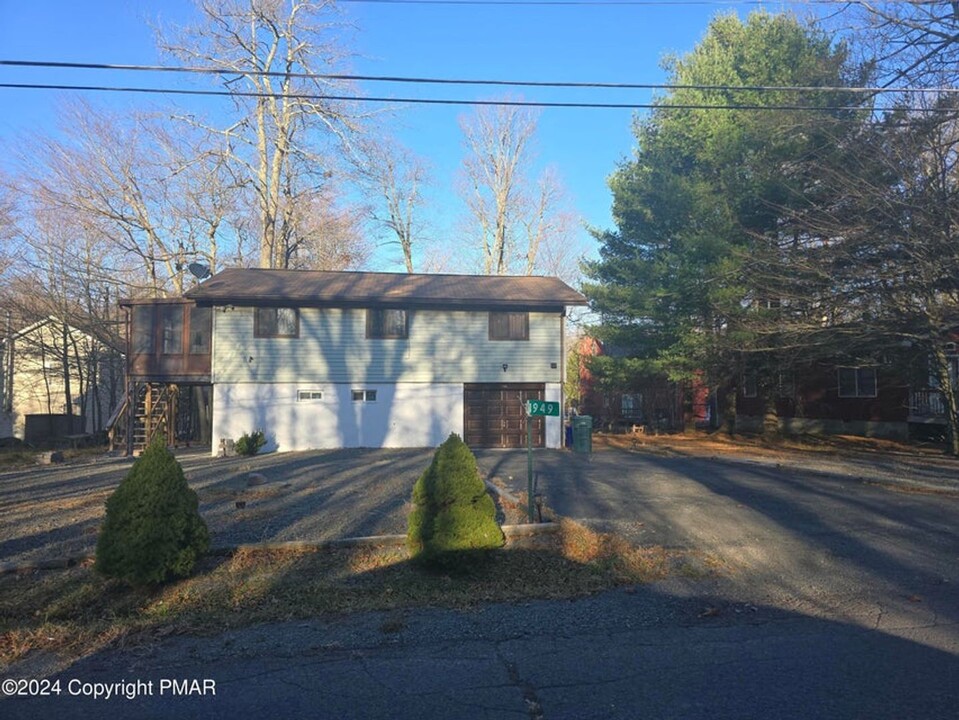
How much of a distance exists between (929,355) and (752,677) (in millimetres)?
18096

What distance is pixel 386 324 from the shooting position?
22.1m

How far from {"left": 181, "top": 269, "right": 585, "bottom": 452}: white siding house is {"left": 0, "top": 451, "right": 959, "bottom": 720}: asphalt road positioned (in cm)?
1435

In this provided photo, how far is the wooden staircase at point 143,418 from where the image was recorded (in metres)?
21.9

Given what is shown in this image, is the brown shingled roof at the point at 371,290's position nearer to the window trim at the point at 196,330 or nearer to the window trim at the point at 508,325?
the window trim at the point at 508,325

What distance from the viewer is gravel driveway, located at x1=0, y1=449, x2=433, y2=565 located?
27.3 feet

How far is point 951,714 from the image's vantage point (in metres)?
3.85

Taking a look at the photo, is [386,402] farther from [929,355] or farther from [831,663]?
[831,663]

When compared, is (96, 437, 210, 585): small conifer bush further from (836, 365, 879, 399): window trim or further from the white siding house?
(836, 365, 879, 399): window trim

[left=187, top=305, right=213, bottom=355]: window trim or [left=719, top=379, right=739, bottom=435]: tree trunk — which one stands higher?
[left=187, top=305, right=213, bottom=355]: window trim

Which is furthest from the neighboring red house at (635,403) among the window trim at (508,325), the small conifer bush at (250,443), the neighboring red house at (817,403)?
the small conifer bush at (250,443)

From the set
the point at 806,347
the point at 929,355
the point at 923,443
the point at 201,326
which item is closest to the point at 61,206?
the point at 201,326

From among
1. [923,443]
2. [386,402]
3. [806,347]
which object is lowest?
[923,443]

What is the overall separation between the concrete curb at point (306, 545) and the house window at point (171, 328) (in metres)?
16.0

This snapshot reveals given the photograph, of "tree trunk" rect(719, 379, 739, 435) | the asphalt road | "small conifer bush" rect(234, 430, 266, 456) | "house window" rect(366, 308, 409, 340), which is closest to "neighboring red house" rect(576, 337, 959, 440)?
"tree trunk" rect(719, 379, 739, 435)
